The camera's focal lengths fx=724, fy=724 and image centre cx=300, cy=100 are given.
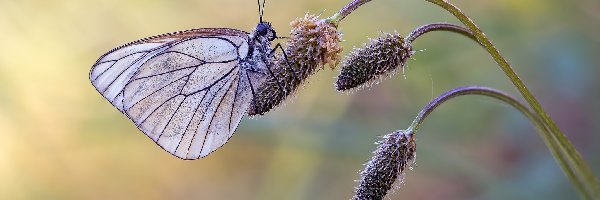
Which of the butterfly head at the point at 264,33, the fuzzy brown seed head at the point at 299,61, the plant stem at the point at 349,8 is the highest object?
the butterfly head at the point at 264,33

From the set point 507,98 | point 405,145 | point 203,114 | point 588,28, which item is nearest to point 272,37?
point 203,114

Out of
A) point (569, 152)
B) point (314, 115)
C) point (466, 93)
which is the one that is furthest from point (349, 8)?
point (314, 115)

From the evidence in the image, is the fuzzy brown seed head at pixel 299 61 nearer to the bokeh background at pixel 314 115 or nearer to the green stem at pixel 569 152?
the green stem at pixel 569 152

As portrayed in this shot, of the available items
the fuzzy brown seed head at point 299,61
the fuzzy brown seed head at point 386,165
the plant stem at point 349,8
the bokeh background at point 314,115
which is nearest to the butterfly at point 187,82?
the fuzzy brown seed head at point 299,61

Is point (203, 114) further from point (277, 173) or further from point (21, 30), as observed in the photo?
point (21, 30)

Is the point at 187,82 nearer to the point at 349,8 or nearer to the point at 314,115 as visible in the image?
the point at 349,8
